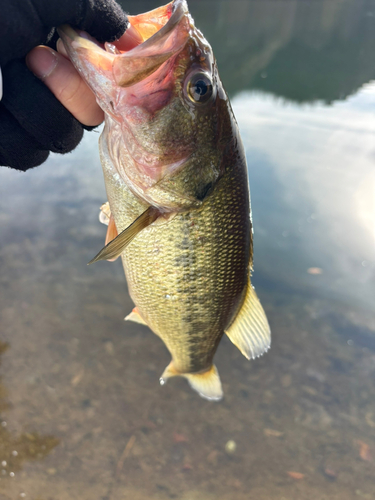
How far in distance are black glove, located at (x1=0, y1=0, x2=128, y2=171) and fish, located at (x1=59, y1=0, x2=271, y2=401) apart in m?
0.06

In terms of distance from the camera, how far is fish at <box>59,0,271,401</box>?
111 centimetres

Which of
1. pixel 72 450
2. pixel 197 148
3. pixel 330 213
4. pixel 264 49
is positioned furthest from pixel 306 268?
pixel 264 49

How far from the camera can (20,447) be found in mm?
3031

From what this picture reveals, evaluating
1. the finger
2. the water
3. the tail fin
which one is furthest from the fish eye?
the water

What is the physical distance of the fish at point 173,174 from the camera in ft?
3.65

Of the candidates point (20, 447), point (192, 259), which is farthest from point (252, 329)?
point (20, 447)

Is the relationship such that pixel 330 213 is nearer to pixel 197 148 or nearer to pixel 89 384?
pixel 89 384

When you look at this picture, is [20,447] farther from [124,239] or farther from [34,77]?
[34,77]

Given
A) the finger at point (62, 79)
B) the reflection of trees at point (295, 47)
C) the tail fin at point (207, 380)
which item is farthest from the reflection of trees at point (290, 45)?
the finger at point (62, 79)

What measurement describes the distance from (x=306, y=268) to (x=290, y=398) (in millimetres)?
2078

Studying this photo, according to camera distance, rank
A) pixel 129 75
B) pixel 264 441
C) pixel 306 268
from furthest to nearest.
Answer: pixel 306 268 → pixel 264 441 → pixel 129 75

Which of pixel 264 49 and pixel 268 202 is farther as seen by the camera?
pixel 264 49

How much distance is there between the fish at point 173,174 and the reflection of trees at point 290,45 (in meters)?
10.8

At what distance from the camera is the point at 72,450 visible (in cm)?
307
